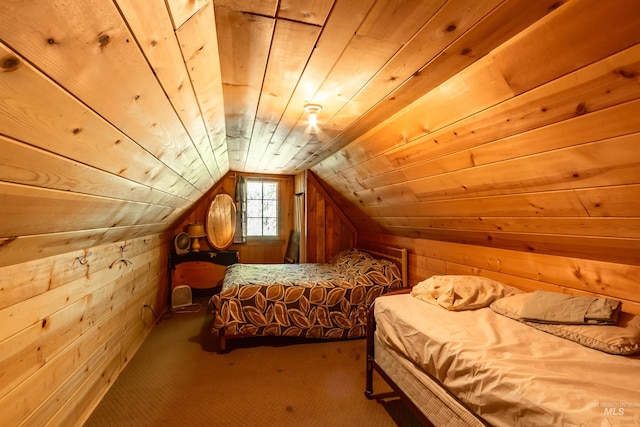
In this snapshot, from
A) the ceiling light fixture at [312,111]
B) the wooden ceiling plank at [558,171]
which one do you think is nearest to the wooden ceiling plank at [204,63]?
the ceiling light fixture at [312,111]

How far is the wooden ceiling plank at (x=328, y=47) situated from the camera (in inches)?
39.1

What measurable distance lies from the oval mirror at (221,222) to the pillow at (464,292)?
3.52 m

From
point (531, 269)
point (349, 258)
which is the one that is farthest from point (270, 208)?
point (531, 269)

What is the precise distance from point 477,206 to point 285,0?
69.2 inches

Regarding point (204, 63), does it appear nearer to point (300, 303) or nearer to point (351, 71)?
point (351, 71)

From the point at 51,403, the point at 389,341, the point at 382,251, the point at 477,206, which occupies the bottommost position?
the point at 51,403

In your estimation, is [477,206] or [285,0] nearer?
[285,0]

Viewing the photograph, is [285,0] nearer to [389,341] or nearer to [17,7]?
[17,7]

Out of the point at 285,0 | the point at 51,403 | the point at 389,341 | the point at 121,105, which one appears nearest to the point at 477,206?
the point at 389,341

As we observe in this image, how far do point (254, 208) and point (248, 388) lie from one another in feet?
10.8

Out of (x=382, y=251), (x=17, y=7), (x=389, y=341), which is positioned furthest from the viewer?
(x=382, y=251)

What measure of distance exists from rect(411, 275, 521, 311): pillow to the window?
349cm

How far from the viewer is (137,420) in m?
1.95

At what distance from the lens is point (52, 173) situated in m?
1.02
